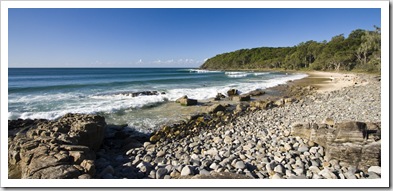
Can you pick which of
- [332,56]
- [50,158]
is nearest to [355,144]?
[50,158]

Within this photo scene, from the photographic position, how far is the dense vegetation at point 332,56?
3283 cm

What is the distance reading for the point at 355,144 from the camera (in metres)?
3.46

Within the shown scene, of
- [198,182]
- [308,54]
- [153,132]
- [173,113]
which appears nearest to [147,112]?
[173,113]

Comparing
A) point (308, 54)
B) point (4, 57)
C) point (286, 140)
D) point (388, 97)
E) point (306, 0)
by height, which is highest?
point (308, 54)

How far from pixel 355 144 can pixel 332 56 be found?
5705cm

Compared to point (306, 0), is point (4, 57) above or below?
below

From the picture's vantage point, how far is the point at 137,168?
155 inches

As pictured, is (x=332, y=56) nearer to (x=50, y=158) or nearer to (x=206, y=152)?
(x=206, y=152)

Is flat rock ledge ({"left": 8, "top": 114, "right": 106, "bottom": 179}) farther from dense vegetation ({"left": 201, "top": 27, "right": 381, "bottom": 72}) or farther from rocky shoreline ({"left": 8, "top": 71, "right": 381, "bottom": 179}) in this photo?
dense vegetation ({"left": 201, "top": 27, "right": 381, "bottom": 72})

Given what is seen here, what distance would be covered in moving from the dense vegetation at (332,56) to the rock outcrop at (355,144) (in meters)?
12.7

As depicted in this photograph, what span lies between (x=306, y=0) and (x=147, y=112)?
824 cm

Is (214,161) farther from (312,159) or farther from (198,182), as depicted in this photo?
(312,159)

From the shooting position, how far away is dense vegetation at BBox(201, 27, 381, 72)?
3283 centimetres

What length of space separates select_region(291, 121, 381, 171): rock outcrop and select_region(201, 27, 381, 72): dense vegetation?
41.8 ft
